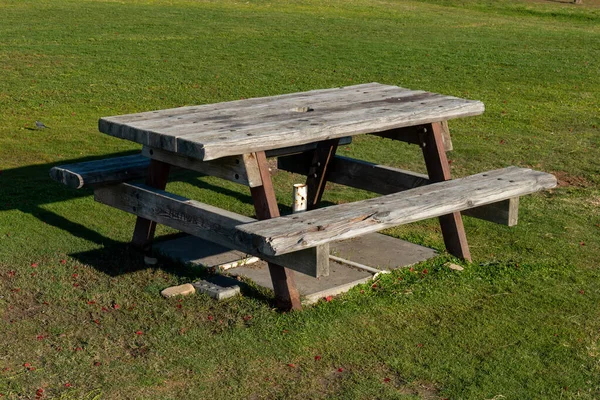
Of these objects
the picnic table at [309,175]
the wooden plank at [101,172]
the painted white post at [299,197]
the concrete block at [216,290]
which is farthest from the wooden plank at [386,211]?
the wooden plank at [101,172]

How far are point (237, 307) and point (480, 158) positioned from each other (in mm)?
4936

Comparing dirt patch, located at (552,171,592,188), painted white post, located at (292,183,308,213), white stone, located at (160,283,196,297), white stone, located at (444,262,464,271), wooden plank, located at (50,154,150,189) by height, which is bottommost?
dirt patch, located at (552,171,592,188)

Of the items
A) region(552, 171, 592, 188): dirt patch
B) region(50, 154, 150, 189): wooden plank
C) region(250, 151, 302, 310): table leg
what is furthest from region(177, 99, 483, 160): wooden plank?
region(552, 171, 592, 188): dirt patch

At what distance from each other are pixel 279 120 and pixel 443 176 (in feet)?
4.80

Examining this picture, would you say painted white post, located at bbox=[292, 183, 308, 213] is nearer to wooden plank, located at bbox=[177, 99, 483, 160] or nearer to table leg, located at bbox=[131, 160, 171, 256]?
wooden plank, located at bbox=[177, 99, 483, 160]

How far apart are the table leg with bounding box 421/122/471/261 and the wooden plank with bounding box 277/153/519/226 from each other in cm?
9

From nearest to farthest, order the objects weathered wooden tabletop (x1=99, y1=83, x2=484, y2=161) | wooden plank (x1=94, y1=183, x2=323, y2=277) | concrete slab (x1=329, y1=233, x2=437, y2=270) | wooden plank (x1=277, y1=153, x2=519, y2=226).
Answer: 1. wooden plank (x1=94, y1=183, x2=323, y2=277)
2. weathered wooden tabletop (x1=99, y1=83, x2=484, y2=161)
3. wooden plank (x1=277, y1=153, x2=519, y2=226)
4. concrete slab (x1=329, y1=233, x2=437, y2=270)

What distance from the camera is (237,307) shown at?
560 centimetres

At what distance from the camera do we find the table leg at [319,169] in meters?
7.27

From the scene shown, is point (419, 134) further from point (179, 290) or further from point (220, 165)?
point (179, 290)

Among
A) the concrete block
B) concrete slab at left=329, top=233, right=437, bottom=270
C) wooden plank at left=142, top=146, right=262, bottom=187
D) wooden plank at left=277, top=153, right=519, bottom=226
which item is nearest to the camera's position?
wooden plank at left=142, top=146, right=262, bottom=187

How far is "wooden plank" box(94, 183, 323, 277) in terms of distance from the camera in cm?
516

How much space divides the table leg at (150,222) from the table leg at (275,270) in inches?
37.7

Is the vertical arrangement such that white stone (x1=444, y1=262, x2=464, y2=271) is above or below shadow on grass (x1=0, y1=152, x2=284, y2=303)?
below
